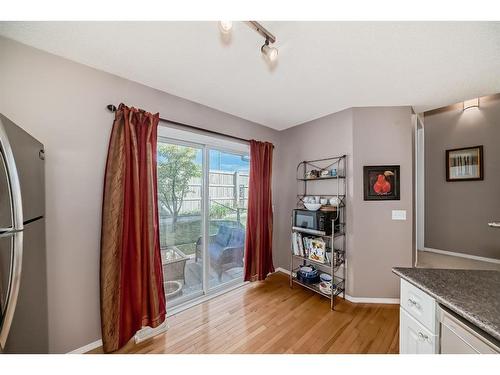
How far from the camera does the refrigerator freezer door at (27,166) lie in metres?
0.78

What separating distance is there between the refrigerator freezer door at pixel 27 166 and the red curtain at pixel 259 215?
1.95 meters

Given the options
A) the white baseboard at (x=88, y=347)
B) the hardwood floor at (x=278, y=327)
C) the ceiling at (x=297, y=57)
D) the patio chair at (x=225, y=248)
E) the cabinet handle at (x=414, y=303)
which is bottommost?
the hardwood floor at (x=278, y=327)

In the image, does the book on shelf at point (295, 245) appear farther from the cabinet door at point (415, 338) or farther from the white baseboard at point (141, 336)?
the white baseboard at point (141, 336)

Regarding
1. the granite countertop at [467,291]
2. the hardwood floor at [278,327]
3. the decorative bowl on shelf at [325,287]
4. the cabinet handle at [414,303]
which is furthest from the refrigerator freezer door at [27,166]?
the decorative bowl on shelf at [325,287]

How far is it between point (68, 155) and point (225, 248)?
1.98m

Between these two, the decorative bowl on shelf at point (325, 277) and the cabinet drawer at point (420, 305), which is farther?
the decorative bowl on shelf at point (325, 277)

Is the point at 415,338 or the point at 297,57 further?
the point at 297,57

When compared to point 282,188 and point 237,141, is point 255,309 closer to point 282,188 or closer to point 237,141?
point 282,188

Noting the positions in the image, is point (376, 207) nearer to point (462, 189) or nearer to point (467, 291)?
point (467, 291)

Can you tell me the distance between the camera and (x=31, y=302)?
0.95 m

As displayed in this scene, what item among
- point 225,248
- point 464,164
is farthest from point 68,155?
point 464,164

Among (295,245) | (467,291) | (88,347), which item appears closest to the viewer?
(467,291)

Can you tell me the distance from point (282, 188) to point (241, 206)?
80cm
